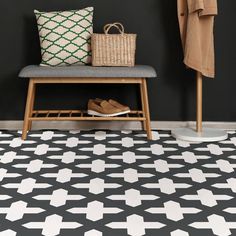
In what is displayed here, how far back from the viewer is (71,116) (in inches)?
205

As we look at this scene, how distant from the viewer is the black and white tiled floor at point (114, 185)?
3156 millimetres

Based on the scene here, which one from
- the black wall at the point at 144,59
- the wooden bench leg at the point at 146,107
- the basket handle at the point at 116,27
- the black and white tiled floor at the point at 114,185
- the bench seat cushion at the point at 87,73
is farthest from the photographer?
the black wall at the point at 144,59

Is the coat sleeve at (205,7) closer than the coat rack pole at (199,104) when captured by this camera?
Yes

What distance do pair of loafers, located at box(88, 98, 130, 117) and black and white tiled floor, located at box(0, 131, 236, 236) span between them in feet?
0.68

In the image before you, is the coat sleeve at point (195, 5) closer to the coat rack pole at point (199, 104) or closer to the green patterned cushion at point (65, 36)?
the coat rack pole at point (199, 104)

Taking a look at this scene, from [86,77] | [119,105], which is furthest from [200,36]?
[86,77]

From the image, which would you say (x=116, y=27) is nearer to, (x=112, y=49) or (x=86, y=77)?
(x=112, y=49)

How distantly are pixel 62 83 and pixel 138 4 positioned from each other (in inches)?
36.1

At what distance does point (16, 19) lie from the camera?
5.14m

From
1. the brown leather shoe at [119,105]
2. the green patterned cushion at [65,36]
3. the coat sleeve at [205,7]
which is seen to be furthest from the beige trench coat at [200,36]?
the green patterned cushion at [65,36]

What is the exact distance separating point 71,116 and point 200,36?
126cm

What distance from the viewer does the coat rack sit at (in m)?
4.84

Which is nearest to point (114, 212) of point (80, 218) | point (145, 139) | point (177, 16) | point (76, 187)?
point (80, 218)

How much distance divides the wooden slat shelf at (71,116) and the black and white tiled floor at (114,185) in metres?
0.16
